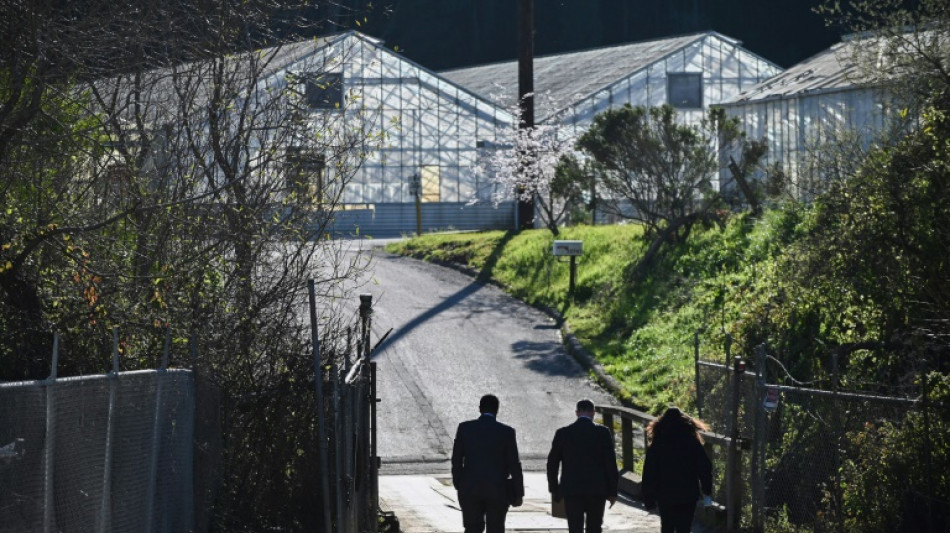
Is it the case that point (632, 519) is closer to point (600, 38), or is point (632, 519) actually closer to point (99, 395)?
point (99, 395)

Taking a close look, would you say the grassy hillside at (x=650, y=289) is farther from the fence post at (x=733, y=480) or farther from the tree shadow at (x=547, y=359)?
the fence post at (x=733, y=480)

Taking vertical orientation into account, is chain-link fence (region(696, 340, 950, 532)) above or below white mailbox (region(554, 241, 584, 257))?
below

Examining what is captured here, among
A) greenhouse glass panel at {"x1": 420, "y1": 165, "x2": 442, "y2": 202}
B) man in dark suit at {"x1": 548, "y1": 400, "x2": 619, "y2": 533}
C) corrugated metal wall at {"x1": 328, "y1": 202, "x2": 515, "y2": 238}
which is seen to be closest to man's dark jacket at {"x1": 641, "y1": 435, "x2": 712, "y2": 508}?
man in dark suit at {"x1": 548, "y1": 400, "x2": 619, "y2": 533}

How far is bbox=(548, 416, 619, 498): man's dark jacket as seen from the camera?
36.1ft

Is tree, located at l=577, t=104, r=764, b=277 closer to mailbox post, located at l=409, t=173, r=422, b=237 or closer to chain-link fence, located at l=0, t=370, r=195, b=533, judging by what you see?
mailbox post, located at l=409, t=173, r=422, b=237

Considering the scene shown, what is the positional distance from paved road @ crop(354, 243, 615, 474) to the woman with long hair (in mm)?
7438

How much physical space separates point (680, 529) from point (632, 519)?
4.45 meters

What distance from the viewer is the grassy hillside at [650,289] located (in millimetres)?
23672

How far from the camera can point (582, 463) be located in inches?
433

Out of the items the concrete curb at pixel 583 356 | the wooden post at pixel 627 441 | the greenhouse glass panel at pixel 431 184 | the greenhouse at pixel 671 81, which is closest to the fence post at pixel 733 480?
the wooden post at pixel 627 441

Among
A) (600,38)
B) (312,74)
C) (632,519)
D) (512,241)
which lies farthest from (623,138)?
(600,38)

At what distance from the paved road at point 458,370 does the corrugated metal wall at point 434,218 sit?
36.8 ft

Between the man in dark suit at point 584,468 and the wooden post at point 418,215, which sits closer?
the man in dark suit at point 584,468

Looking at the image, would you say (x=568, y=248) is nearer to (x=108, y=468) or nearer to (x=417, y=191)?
(x=417, y=191)
